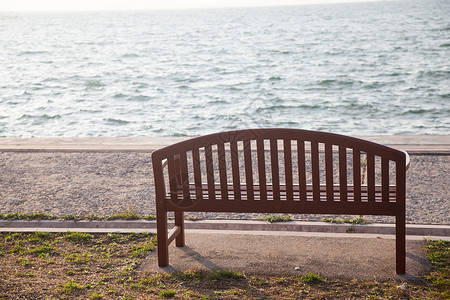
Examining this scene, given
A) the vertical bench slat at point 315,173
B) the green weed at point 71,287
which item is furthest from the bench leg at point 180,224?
the vertical bench slat at point 315,173

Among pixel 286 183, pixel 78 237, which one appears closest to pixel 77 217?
pixel 78 237

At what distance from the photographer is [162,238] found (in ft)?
13.5

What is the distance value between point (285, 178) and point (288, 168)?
0.34 ft

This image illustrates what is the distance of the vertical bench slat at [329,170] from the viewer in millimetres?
3807

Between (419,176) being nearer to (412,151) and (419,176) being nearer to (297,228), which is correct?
(412,151)

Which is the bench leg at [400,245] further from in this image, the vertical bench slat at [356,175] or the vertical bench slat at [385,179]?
the vertical bench slat at [356,175]

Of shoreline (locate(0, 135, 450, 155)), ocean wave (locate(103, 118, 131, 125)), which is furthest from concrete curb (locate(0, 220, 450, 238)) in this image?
ocean wave (locate(103, 118, 131, 125))

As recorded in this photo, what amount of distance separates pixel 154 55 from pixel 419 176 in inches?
1761

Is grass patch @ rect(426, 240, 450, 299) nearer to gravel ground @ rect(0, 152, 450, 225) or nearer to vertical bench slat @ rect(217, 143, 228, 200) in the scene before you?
gravel ground @ rect(0, 152, 450, 225)

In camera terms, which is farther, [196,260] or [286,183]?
[196,260]

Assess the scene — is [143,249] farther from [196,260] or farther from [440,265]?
[440,265]

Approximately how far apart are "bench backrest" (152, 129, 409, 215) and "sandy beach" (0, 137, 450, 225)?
4.29 feet

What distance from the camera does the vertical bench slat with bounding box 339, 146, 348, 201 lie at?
3.79 meters

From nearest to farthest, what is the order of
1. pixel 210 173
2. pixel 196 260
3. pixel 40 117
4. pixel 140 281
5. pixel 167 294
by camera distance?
pixel 167 294
pixel 140 281
pixel 210 173
pixel 196 260
pixel 40 117
